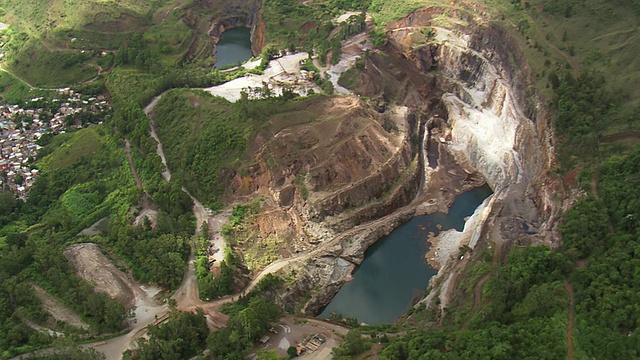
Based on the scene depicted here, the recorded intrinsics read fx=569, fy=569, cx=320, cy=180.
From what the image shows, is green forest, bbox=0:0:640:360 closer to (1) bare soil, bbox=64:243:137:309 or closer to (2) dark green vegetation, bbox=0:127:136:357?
(2) dark green vegetation, bbox=0:127:136:357

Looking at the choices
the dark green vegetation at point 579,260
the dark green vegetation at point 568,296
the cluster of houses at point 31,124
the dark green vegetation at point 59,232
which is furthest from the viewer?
the cluster of houses at point 31,124

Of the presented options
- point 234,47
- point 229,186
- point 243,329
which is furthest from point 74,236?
point 234,47

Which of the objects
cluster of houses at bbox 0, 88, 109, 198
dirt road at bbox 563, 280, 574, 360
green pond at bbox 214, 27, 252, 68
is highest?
green pond at bbox 214, 27, 252, 68

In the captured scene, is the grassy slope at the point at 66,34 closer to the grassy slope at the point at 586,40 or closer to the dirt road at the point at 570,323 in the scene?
the grassy slope at the point at 586,40

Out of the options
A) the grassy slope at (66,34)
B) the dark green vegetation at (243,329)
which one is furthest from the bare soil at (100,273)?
the grassy slope at (66,34)

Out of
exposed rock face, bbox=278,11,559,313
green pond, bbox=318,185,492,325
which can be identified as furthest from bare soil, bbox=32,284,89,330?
green pond, bbox=318,185,492,325

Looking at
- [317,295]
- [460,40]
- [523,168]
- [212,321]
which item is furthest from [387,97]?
[212,321]

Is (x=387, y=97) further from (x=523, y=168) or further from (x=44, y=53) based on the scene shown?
(x=44, y=53)
